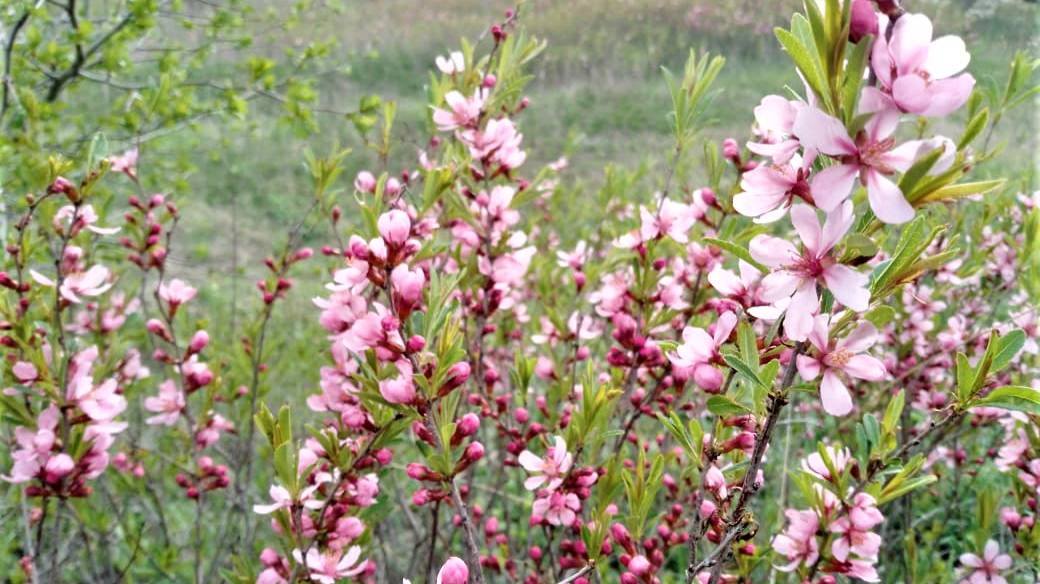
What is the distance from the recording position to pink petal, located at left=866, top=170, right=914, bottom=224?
1.89 ft

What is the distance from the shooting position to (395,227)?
0.98 m

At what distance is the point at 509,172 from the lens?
5.15ft

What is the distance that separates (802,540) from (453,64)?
4.13 feet

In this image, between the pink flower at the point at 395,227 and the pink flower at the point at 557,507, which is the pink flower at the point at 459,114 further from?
the pink flower at the point at 557,507

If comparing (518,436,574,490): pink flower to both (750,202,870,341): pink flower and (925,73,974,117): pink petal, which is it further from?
(925,73,974,117): pink petal

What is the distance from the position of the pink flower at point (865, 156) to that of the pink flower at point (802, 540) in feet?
2.28

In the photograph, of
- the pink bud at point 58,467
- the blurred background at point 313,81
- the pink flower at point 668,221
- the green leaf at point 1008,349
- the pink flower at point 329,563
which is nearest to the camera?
the green leaf at point 1008,349

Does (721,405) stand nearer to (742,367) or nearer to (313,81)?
(742,367)

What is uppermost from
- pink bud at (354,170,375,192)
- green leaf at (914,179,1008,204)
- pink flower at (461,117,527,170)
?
green leaf at (914,179,1008,204)

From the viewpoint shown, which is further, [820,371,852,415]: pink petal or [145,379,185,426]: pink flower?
[145,379,185,426]: pink flower

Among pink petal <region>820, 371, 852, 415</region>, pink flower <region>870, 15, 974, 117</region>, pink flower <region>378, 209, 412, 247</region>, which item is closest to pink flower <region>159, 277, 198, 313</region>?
pink flower <region>378, 209, 412, 247</region>

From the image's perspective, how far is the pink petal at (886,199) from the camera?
576mm

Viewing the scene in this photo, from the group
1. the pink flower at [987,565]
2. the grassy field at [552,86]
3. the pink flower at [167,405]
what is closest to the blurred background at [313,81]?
the grassy field at [552,86]

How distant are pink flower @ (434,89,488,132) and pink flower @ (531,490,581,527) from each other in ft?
2.60
